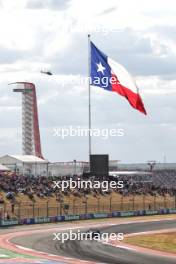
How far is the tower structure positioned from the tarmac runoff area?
65285mm

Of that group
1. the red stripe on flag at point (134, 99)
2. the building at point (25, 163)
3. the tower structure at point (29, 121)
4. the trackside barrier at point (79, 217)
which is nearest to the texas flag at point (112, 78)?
the red stripe on flag at point (134, 99)

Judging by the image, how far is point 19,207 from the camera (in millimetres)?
55969

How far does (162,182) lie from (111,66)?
89.5 meters

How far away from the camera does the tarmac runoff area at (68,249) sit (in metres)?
33.5

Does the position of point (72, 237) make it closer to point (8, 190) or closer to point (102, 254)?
point (102, 254)

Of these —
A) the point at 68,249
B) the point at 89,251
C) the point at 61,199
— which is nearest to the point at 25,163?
the point at 61,199

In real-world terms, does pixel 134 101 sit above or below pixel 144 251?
above

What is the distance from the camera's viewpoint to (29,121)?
122562 mm

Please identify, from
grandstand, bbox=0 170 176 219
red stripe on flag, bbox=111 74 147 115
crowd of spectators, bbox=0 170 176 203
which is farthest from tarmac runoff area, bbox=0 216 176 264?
crowd of spectators, bbox=0 170 176 203

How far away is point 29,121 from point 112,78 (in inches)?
3449

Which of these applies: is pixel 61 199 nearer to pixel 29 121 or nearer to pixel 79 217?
pixel 79 217

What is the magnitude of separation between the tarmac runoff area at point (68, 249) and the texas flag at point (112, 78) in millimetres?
8215

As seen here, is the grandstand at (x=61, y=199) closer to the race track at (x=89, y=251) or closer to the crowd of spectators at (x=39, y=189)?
the crowd of spectators at (x=39, y=189)

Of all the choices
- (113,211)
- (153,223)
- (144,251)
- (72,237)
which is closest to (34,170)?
(113,211)
